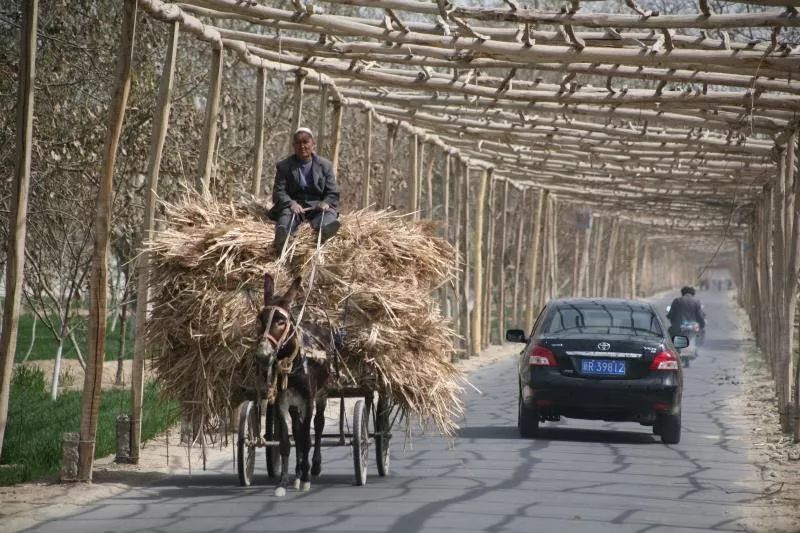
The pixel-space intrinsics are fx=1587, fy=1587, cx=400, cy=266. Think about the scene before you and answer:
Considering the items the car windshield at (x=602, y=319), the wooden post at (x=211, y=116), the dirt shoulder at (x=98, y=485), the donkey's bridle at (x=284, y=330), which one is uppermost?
the wooden post at (x=211, y=116)

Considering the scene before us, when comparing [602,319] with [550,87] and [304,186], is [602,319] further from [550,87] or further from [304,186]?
[304,186]

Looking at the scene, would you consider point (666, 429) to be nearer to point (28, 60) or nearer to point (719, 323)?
point (28, 60)

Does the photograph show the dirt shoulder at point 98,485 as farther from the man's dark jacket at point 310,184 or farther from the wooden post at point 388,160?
the wooden post at point 388,160

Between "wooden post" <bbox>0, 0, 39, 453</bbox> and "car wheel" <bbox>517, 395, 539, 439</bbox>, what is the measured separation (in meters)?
6.55

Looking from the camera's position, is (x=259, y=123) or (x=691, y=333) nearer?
(x=259, y=123)

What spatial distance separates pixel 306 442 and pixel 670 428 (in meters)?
5.72

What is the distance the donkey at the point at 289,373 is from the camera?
1141 cm

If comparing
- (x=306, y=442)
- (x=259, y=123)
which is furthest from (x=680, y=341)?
(x=306, y=442)

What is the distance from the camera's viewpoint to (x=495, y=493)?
38.7ft

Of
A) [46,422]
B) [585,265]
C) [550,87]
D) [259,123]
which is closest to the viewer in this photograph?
[46,422]

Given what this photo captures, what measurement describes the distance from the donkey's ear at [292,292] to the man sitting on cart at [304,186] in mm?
1003

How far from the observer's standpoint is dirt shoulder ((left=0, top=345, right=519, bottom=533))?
35.2ft

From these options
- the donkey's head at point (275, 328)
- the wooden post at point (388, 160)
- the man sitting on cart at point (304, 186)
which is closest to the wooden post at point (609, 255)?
the wooden post at point (388, 160)

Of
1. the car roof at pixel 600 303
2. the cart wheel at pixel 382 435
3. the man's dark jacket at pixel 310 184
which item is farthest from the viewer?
the car roof at pixel 600 303
